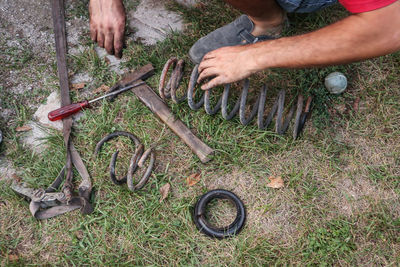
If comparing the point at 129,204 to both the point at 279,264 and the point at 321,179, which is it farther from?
the point at 321,179

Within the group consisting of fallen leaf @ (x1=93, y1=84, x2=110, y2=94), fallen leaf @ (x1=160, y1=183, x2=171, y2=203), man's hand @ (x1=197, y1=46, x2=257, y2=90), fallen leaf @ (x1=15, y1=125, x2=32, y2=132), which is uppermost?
man's hand @ (x1=197, y1=46, x2=257, y2=90)

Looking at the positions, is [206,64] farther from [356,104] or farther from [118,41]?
[356,104]

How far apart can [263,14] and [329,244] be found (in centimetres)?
241

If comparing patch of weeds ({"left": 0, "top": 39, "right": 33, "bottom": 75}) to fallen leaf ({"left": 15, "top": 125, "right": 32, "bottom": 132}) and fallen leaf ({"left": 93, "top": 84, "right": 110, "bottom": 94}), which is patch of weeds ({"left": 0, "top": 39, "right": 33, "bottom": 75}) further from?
fallen leaf ({"left": 93, "top": 84, "right": 110, "bottom": 94})

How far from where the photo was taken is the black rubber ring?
10.1 ft

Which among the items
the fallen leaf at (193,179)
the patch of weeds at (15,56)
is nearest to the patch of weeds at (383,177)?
the fallen leaf at (193,179)

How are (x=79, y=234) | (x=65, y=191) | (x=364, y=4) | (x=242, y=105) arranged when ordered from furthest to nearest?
(x=79, y=234)
(x=65, y=191)
(x=242, y=105)
(x=364, y=4)

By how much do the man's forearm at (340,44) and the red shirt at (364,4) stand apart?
27 millimetres

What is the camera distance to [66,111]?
3514 millimetres

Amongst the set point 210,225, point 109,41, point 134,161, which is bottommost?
point 210,225

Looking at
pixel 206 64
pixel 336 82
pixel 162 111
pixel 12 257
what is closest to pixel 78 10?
pixel 162 111

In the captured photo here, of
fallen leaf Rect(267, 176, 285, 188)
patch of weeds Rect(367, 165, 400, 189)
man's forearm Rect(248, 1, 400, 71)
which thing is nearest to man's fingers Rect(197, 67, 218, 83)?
man's forearm Rect(248, 1, 400, 71)

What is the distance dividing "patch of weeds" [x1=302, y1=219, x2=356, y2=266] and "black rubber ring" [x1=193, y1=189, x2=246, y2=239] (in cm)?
66

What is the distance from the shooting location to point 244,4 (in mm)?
3201
